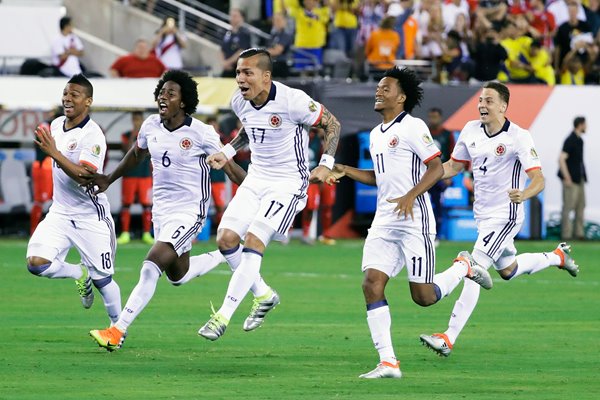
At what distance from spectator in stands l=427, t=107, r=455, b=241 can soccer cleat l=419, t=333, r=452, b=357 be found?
46.1 ft

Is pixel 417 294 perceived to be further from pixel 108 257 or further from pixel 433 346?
pixel 108 257

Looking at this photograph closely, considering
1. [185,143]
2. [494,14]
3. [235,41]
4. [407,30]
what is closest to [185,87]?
[185,143]

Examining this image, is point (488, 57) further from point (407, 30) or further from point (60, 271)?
point (60, 271)

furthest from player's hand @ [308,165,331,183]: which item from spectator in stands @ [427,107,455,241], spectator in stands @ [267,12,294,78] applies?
spectator in stands @ [267,12,294,78]

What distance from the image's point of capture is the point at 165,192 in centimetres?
1339

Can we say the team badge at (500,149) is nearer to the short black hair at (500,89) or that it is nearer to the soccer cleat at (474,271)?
the short black hair at (500,89)

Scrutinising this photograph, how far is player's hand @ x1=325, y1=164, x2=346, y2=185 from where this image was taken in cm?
1162

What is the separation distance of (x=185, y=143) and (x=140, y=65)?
14.7 meters

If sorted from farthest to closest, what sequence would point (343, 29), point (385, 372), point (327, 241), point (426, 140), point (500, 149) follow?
point (343, 29) → point (327, 241) → point (500, 149) → point (426, 140) → point (385, 372)

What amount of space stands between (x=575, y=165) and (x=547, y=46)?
3733 mm

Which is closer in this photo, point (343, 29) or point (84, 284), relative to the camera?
point (84, 284)

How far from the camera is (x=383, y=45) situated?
93.7ft

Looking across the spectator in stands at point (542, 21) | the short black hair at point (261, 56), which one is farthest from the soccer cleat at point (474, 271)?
the spectator in stands at point (542, 21)

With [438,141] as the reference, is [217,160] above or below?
above
